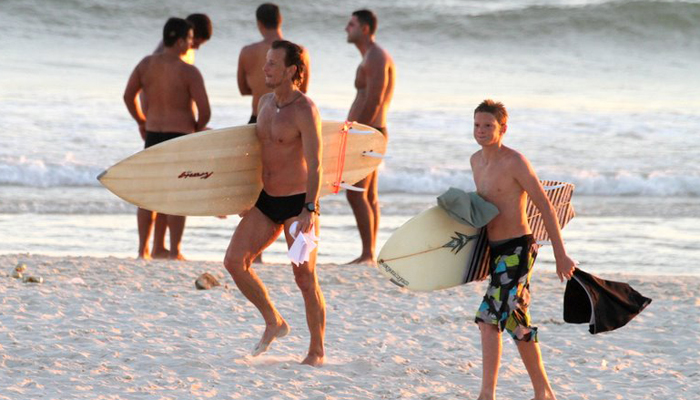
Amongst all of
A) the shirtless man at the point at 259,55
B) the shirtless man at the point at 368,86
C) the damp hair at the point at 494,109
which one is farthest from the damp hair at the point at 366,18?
the damp hair at the point at 494,109

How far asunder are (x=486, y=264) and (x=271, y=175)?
3.61 feet

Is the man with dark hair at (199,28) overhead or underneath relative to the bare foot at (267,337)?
overhead

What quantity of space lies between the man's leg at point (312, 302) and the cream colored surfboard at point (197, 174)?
15.8 inches

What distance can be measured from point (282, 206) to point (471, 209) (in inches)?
39.1

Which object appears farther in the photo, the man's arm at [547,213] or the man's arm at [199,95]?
the man's arm at [199,95]

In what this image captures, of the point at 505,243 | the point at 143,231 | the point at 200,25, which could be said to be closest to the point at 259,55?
the point at 200,25

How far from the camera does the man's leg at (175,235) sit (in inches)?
333

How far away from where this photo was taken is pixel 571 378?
17.9ft

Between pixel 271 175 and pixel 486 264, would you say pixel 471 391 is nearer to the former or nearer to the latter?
pixel 486 264

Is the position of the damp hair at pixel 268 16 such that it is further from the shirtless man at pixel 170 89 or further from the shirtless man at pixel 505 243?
the shirtless man at pixel 505 243

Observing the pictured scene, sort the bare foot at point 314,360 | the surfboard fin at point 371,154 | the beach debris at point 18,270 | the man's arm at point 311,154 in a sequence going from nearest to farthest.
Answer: the man's arm at point 311,154, the bare foot at point 314,360, the surfboard fin at point 371,154, the beach debris at point 18,270

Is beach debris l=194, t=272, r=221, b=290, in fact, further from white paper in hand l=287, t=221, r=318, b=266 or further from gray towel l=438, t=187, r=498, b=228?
gray towel l=438, t=187, r=498, b=228

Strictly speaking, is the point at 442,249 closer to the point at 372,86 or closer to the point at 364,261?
the point at 372,86

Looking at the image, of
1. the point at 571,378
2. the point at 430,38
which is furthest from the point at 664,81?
the point at 571,378
